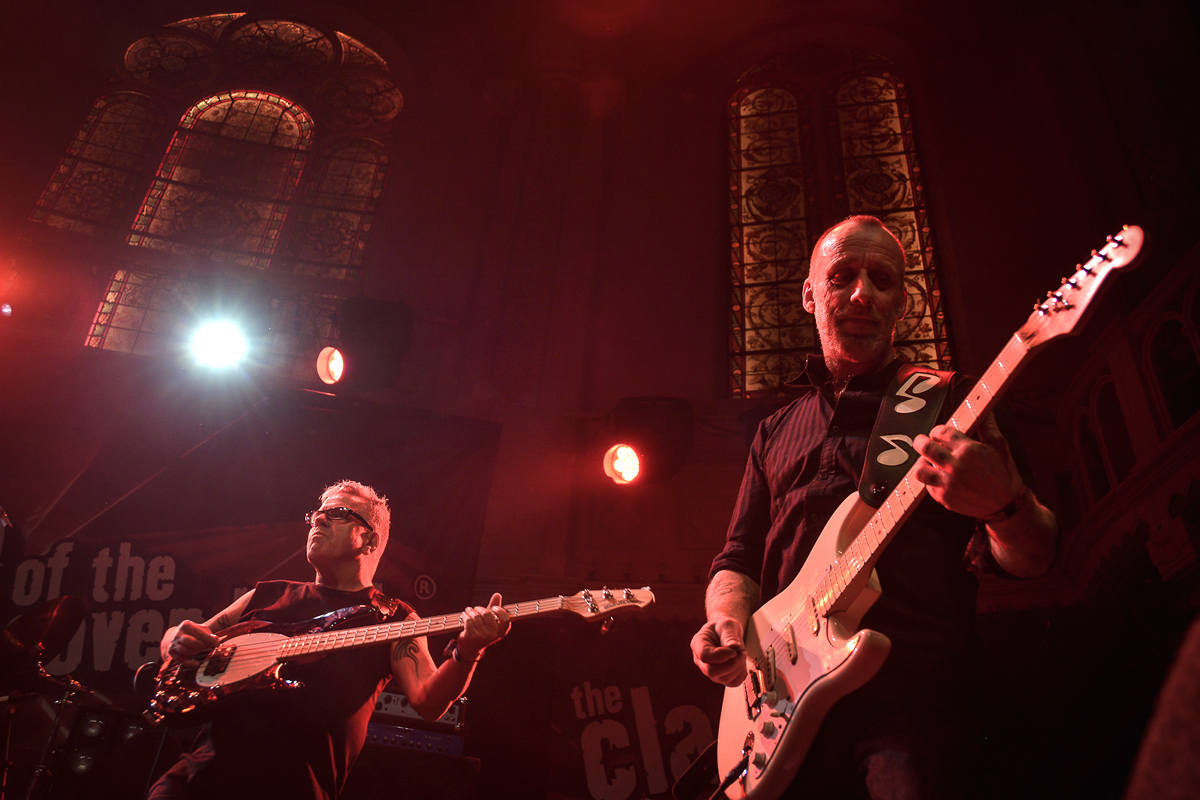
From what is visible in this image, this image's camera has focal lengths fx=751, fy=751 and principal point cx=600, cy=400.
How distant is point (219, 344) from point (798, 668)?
20.8ft

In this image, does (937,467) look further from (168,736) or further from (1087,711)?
(168,736)

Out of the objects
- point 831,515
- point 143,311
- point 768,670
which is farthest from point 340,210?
point 768,670

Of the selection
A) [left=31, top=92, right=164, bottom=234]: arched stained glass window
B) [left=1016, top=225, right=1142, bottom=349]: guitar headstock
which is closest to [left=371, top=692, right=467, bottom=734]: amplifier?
[left=1016, top=225, right=1142, bottom=349]: guitar headstock

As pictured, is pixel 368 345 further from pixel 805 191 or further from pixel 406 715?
pixel 805 191

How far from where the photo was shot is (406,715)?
397 centimetres

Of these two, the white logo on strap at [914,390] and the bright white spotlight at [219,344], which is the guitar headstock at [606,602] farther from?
the bright white spotlight at [219,344]

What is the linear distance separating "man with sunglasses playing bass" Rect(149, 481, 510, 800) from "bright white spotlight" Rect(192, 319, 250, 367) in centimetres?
307

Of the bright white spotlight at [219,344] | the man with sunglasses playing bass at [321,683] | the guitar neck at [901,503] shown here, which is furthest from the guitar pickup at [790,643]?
the bright white spotlight at [219,344]

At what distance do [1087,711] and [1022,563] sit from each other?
3.33m

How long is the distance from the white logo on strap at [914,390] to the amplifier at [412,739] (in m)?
3.16

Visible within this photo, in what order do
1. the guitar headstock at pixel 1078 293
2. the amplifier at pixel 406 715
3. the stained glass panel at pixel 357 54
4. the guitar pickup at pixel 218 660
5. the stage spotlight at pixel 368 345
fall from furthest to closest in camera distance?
the stained glass panel at pixel 357 54 → the stage spotlight at pixel 368 345 → the amplifier at pixel 406 715 → the guitar pickup at pixel 218 660 → the guitar headstock at pixel 1078 293

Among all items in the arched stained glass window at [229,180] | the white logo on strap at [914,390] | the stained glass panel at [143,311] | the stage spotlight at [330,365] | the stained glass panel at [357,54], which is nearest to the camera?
the white logo on strap at [914,390]

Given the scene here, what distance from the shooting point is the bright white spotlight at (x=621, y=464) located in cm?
578

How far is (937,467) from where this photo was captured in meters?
1.30
